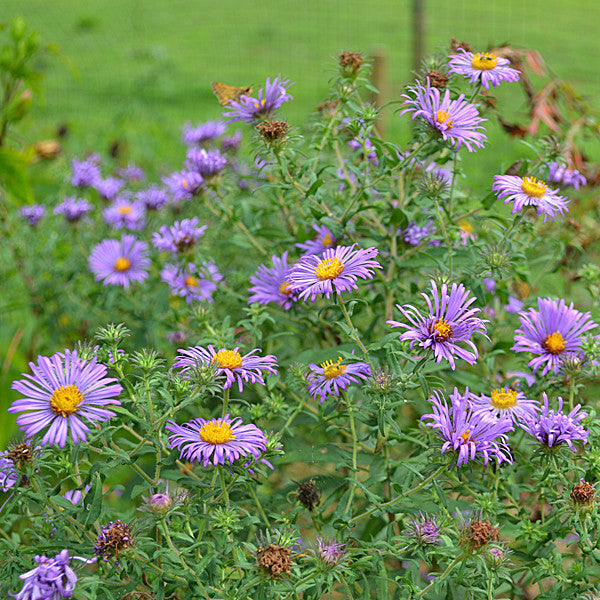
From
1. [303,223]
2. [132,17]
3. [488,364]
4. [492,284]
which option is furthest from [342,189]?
[132,17]

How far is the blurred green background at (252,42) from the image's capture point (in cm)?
470

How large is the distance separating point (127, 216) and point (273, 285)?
85 cm

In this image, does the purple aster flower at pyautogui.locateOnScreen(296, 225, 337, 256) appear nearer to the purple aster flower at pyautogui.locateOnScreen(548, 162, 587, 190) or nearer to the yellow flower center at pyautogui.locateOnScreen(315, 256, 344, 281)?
the yellow flower center at pyautogui.locateOnScreen(315, 256, 344, 281)

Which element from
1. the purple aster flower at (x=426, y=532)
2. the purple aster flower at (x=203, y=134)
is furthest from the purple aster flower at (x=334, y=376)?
the purple aster flower at (x=203, y=134)

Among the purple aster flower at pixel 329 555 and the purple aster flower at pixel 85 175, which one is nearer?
the purple aster flower at pixel 329 555

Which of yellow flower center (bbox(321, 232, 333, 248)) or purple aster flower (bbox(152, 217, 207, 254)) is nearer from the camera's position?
yellow flower center (bbox(321, 232, 333, 248))

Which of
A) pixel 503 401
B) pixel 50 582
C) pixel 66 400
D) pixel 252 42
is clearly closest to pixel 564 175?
pixel 503 401

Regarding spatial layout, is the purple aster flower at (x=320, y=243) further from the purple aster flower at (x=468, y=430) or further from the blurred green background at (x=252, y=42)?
the blurred green background at (x=252, y=42)

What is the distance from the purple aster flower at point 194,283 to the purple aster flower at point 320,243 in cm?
27

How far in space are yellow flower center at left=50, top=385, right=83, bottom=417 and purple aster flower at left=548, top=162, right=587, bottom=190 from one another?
0.92 metres

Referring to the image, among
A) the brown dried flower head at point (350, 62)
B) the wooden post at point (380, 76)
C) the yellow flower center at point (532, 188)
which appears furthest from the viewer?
the wooden post at point (380, 76)

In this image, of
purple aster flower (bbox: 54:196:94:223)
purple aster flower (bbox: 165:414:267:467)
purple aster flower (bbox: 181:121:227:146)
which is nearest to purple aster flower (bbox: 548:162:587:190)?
purple aster flower (bbox: 165:414:267:467)

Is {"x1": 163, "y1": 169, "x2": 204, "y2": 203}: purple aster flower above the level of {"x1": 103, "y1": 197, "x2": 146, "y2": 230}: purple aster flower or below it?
above

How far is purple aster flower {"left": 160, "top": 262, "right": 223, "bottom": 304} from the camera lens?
61.8 inches
